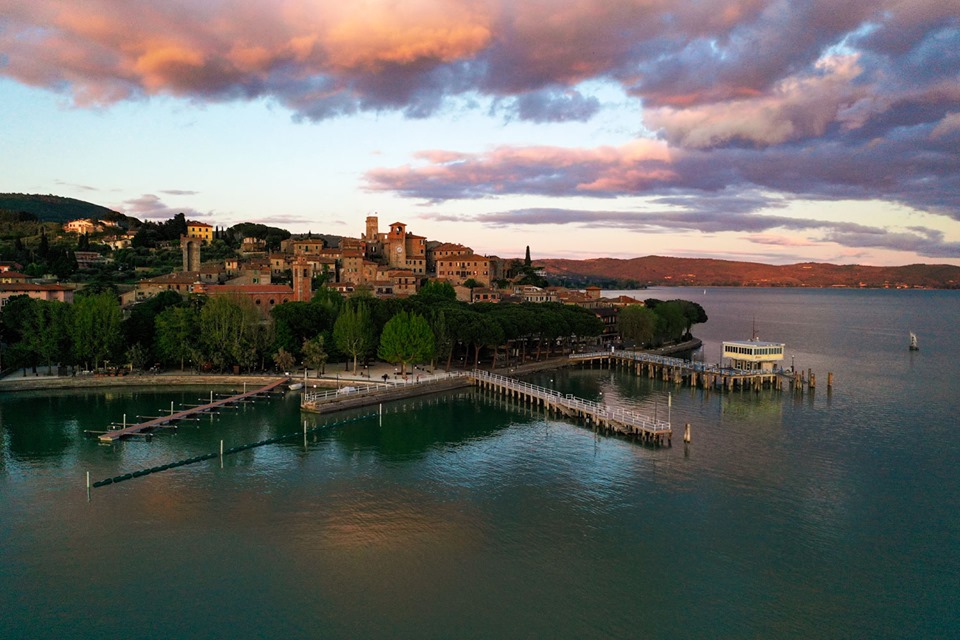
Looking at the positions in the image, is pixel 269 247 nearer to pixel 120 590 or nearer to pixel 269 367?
pixel 269 367

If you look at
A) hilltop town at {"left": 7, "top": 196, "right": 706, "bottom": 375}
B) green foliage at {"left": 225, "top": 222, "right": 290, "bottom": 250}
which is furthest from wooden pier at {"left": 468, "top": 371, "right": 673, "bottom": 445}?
green foliage at {"left": 225, "top": 222, "right": 290, "bottom": 250}

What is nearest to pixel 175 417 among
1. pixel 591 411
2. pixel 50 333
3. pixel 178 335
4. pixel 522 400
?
pixel 178 335

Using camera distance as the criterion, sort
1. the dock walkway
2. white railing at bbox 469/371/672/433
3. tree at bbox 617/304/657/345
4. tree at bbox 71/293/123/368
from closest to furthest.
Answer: white railing at bbox 469/371/672/433 < tree at bbox 71/293/123/368 < the dock walkway < tree at bbox 617/304/657/345

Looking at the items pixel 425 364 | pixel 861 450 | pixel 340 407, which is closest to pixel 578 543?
pixel 861 450

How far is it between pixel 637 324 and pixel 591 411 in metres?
44.4

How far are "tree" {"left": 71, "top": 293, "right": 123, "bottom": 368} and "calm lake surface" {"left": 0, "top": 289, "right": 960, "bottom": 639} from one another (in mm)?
13390

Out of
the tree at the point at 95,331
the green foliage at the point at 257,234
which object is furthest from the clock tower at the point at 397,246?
the tree at the point at 95,331

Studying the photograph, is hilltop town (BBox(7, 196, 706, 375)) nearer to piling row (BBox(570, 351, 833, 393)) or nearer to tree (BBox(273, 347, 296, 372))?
tree (BBox(273, 347, 296, 372))

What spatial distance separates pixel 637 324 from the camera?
85.8 meters

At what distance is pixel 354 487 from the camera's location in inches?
1219

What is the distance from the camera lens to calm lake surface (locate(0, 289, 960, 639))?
20.0 meters

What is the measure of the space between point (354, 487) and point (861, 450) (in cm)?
3000

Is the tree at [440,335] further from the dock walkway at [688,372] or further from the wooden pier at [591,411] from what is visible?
the dock walkway at [688,372]

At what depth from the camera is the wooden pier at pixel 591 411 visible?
3984 cm
